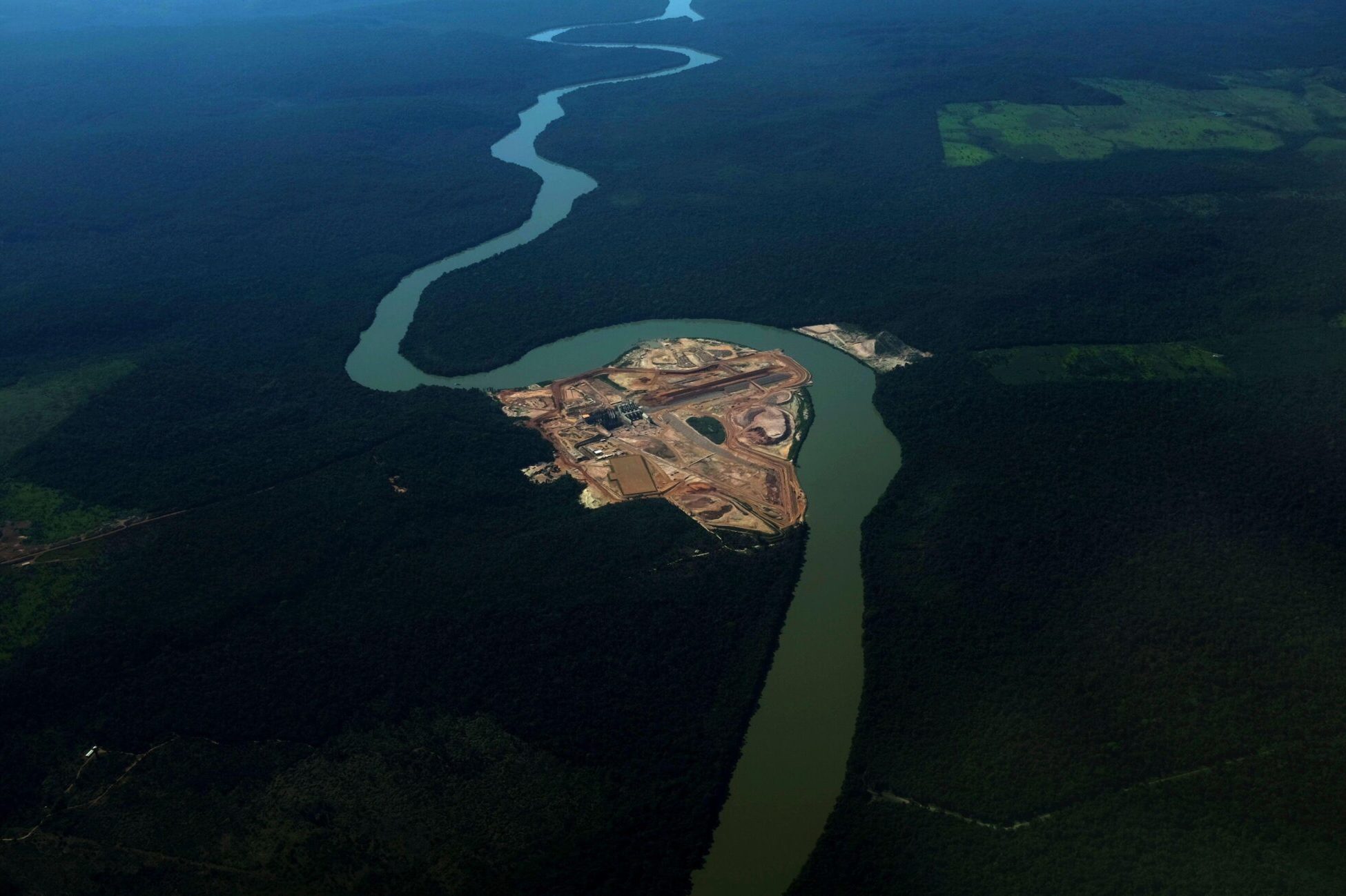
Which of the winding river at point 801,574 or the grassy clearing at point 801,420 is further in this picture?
the grassy clearing at point 801,420

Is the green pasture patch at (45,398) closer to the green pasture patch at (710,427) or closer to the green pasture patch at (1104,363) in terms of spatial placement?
the green pasture patch at (710,427)

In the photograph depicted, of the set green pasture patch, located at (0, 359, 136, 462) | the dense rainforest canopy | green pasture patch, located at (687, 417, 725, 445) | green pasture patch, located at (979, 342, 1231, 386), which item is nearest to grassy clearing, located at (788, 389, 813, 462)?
green pasture patch, located at (687, 417, 725, 445)

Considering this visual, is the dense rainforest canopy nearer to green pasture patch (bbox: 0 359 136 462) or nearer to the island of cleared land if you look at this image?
green pasture patch (bbox: 0 359 136 462)

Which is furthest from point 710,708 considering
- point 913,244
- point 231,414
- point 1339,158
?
point 1339,158

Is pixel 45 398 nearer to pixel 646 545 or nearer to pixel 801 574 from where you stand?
pixel 646 545

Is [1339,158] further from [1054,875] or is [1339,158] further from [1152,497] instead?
[1054,875]

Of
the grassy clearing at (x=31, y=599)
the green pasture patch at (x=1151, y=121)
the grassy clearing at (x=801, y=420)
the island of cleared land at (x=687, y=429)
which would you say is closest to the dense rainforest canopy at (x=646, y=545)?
the grassy clearing at (x=31, y=599)
